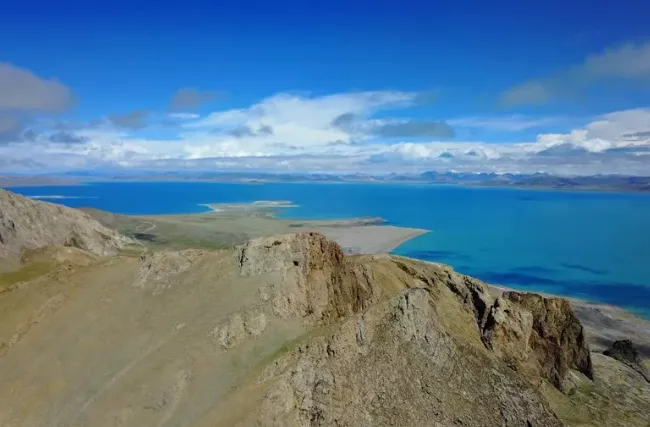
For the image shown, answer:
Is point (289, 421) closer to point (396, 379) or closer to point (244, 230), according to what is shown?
point (396, 379)

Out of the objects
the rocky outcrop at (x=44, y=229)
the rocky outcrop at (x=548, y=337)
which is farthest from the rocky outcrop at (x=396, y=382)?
the rocky outcrop at (x=44, y=229)

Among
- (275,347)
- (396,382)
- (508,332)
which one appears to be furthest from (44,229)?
(396,382)

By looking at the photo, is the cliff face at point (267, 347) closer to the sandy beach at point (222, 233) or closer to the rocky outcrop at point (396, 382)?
the rocky outcrop at point (396, 382)

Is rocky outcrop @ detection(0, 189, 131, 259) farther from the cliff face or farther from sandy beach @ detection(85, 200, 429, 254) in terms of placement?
the cliff face

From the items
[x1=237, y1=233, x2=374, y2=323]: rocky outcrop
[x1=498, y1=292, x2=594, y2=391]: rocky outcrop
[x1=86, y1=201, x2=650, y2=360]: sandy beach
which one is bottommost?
[x1=86, y1=201, x2=650, y2=360]: sandy beach

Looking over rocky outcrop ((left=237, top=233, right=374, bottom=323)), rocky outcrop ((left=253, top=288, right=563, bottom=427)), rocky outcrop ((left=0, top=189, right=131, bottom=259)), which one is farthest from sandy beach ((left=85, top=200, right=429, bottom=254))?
rocky outcrop ((left=253, top=288, right=563, bottom=427))

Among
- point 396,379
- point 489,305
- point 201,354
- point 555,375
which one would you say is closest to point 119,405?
point 201,354
